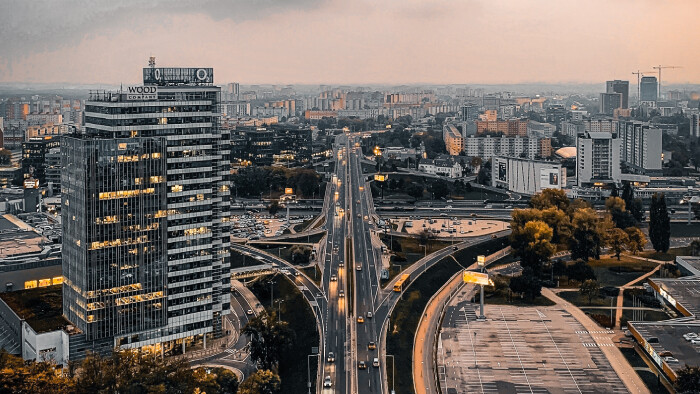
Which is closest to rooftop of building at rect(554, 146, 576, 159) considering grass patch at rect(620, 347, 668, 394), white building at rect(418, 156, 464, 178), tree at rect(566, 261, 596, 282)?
white building at rect(418, 156, 464, 178)

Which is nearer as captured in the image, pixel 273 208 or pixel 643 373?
pixel 643 373

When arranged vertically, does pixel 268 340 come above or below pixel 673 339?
above

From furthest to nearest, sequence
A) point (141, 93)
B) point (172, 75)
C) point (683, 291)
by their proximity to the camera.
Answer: point (683, 291), point (172, 75), point (141, 93)

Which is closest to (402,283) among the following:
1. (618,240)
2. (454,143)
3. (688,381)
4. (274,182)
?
(618,240)

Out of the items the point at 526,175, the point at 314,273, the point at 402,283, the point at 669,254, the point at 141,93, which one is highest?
the point at 141,93

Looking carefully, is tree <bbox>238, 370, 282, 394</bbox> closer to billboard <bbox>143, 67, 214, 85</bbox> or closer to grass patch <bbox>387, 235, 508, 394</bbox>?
grass patch <bbox>387, 235, 508, 394</bbox>

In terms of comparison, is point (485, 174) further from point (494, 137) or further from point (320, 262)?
point (320, 262)

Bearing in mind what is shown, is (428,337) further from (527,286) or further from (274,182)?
(274,182)

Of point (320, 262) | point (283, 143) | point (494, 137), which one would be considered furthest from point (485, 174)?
point (320, 262)
